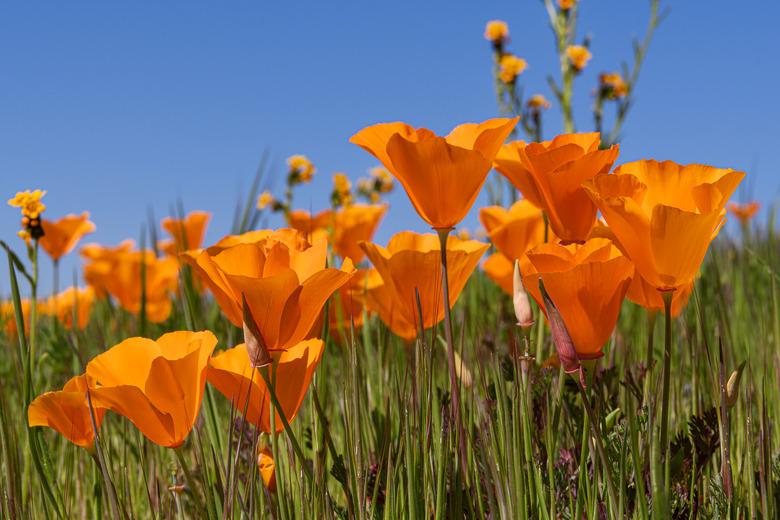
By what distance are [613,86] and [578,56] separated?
1.52ft

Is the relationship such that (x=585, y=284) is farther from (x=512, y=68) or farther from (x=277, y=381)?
(x=512, y=68)

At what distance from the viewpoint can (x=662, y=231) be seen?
2.91 feet

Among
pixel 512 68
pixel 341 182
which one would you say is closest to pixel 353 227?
pixel 341 182

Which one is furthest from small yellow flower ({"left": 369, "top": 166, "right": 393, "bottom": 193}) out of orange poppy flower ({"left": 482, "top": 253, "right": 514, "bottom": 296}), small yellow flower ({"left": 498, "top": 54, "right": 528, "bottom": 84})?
orange poppy flower ({"left": 482, "top": 253, "right": 514, "bottom": 296})

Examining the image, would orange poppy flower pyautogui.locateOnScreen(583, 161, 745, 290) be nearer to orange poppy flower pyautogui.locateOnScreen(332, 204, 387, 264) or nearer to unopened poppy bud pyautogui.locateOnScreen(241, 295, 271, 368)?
unopened poppy bud pyautogui.locateOnScreen(241, 295, 271, 368)

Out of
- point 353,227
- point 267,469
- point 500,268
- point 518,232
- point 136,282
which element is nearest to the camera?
point 267,469

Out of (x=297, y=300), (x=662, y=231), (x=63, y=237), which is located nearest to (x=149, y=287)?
(x=63, y=237)

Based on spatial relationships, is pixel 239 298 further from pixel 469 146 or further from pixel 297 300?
pixel 469 146

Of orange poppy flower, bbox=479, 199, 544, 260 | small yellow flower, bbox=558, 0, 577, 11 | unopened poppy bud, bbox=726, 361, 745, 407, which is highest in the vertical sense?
small yellow flower, bbox=558, 0, 577, 11

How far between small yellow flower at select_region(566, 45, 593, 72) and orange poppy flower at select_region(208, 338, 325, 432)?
10.7 ft

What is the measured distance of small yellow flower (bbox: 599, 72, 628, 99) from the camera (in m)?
4.27

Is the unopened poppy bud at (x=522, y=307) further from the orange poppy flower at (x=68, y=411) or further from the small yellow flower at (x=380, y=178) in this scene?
the small yellow flower at (x=380, y=178)

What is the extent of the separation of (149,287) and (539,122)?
7.22 feet

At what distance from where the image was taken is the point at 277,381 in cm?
97
